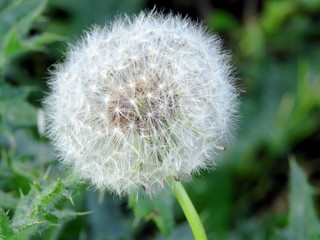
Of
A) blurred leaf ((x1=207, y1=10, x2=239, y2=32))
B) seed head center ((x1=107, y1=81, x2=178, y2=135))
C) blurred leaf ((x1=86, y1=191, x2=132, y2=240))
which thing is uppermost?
blurred leaf ((x1=207, y1=10, x2=239, y2=32))

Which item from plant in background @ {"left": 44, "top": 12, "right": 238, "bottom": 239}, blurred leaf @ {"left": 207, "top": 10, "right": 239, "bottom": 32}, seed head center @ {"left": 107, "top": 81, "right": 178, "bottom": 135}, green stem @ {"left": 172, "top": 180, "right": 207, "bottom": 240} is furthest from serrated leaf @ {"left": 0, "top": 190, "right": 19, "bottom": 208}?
blurred leaf @ {"left": 207, "top": 10, "right": 239, "bottom": 32}

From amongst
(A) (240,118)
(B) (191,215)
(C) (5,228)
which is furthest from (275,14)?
(C) (5,228)

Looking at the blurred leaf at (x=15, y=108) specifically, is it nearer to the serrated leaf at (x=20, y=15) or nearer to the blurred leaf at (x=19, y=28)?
the blurred leaf at (x=19, y=28)

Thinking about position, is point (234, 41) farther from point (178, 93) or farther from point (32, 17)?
point (178, 93)

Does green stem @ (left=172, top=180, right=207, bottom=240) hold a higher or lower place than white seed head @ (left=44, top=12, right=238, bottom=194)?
lower

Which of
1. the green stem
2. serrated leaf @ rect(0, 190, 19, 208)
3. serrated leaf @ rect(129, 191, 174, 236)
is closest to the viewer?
the green stem

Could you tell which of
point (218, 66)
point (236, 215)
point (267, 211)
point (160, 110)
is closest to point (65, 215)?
point (160, 110)

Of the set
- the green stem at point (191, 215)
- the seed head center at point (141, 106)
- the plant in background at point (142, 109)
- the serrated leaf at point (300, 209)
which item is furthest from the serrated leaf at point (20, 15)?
the serrated leaf at point (300, 209)

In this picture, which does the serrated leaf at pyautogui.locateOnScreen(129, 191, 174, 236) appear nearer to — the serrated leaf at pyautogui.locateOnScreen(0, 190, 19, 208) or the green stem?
the green stem
